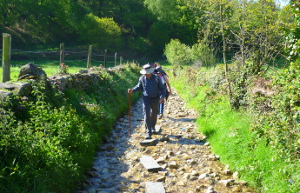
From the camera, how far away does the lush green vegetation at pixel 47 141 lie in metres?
4.15

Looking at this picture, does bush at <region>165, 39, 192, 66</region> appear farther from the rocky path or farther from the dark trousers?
the dark trousers

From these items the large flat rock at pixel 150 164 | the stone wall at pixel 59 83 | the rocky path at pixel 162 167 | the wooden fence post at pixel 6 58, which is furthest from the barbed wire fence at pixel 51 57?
the large flat rock at pixel 150 164

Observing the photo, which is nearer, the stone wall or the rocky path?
the rocky path

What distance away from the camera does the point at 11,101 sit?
5770 mm

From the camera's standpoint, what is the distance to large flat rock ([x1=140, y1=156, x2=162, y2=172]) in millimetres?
6141

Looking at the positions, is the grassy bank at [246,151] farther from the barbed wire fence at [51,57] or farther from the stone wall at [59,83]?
the barbed wire fence at [51,57]

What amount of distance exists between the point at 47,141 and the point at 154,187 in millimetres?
2350

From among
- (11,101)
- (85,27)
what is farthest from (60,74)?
(85,27)

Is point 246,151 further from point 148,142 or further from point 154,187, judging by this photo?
point 148,142

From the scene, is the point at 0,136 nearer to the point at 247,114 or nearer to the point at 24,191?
the point at 24,191

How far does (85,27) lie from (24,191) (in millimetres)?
52141

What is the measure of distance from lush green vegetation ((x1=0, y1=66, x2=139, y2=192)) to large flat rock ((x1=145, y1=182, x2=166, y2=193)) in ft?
4.76

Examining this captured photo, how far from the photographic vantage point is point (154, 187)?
17.2 ft

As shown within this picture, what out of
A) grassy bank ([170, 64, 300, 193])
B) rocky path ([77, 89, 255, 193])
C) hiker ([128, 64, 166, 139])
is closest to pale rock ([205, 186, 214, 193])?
rocky path ([77, 89, 255, 193])
